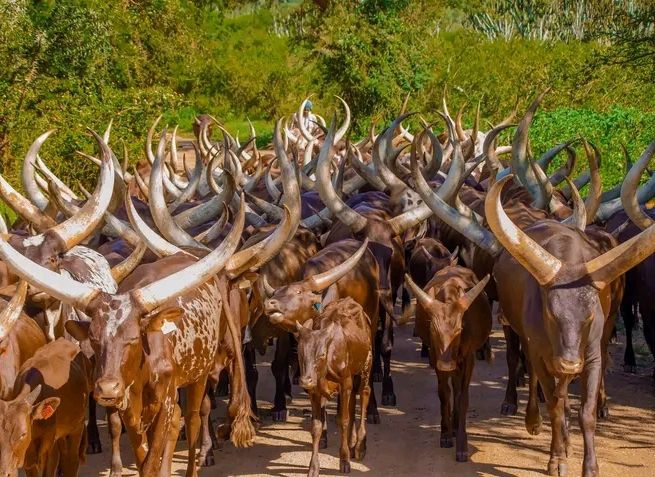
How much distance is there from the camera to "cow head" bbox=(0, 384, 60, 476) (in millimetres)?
6246

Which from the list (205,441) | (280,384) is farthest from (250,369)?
(205,441)

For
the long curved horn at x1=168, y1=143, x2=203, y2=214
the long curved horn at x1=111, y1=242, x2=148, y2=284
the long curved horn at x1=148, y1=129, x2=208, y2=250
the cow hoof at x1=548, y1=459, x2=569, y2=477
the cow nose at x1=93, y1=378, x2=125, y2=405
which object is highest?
the long curved horn at x1=168, y1=143, x2=203, y2=214

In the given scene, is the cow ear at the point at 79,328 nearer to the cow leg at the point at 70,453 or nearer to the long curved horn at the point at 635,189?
the cow leg at the point at 70,453

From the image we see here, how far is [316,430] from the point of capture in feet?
26.9

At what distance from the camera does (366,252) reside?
32.3 ft

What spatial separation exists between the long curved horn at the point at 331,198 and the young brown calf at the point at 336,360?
2087mm

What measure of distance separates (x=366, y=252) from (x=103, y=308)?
3880mm

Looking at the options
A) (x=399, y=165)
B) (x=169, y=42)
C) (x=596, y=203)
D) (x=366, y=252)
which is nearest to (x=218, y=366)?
(x=366, y=252)

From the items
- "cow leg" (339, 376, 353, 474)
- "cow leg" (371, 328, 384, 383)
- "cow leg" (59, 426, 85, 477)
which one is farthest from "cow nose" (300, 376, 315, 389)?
"cow leg" (371, 328, 384, 383)

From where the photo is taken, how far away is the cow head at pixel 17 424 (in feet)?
20.5

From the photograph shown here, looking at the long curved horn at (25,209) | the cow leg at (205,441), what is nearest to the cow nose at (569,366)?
the cow leg at (205,441)

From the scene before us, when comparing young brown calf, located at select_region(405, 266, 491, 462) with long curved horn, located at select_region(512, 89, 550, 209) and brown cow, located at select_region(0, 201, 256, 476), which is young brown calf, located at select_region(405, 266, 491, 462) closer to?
brown cow, located at select_region(0, 201, 256, 476)

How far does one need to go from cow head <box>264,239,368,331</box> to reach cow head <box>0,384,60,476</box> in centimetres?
230

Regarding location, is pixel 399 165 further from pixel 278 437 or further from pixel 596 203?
pixel 278 437
